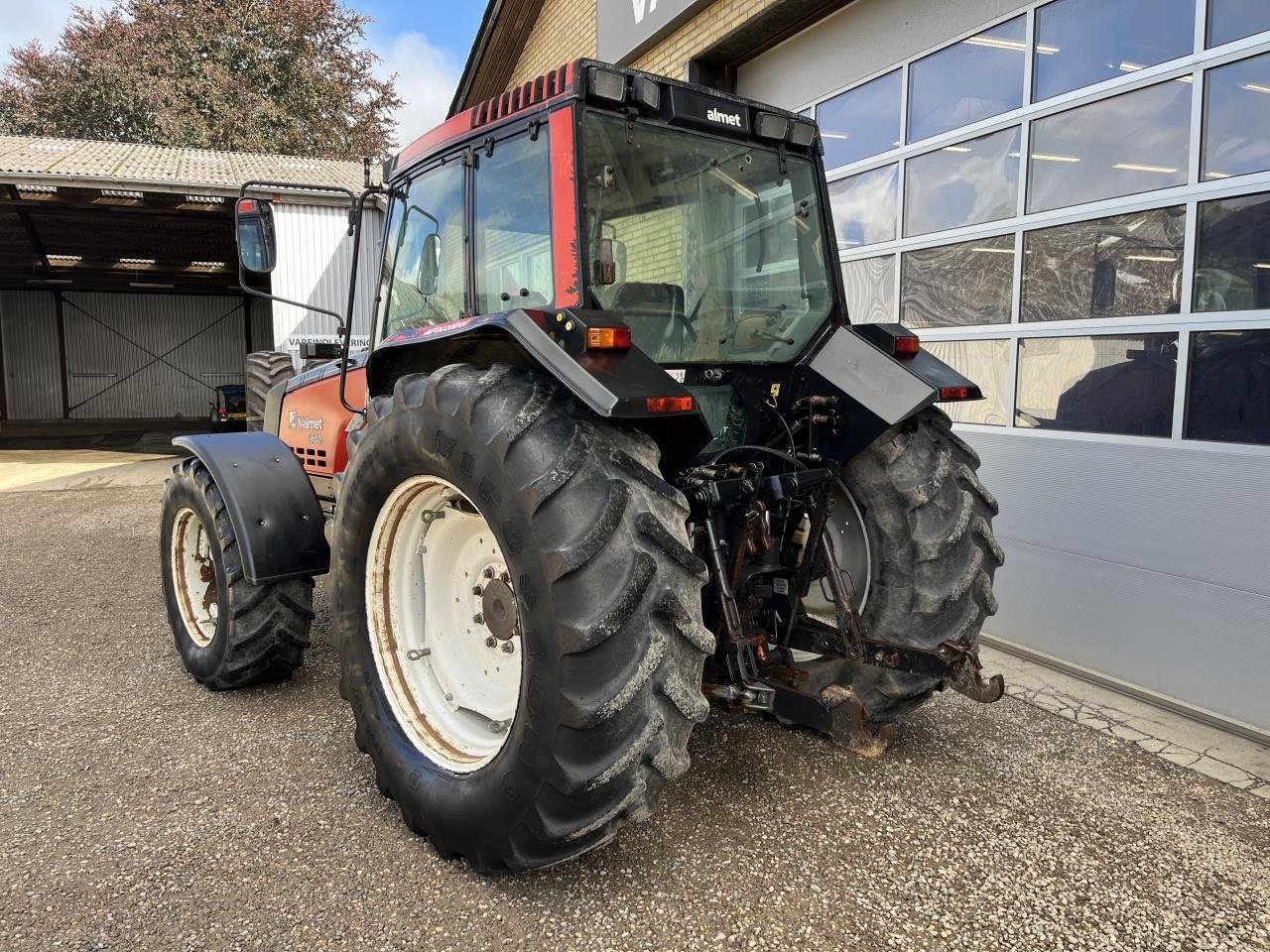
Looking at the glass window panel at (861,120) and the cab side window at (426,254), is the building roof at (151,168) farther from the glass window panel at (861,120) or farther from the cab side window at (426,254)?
the cab side window at (426,254)

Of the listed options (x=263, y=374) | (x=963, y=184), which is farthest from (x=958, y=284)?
(x=263, y=374)

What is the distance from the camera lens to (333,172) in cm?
1502

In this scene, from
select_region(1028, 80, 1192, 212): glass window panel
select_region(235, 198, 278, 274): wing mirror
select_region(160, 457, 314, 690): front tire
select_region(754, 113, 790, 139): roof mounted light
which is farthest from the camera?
select_region(1028, 80, 1192, 212): glass window panel

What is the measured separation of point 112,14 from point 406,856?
28.6 metres

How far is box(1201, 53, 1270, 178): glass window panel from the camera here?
3559 mm

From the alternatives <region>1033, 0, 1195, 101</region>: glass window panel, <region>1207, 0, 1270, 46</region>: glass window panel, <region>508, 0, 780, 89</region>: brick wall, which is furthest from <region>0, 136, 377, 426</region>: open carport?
<region>1207, 0, 1270, 46</region>: glass window panel

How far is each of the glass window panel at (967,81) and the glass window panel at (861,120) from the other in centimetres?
18

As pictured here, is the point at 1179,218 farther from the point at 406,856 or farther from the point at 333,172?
the point at 333,172

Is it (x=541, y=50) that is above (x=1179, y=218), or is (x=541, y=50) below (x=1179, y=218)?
above

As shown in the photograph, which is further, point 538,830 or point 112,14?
point 112,14

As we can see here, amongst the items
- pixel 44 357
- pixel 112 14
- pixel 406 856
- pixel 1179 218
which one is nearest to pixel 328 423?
pixel 406 856

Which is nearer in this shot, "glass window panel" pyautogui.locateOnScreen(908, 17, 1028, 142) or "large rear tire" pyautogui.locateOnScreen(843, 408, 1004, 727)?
"large rear tire" pyautogui.locateOnScreen(843, 408, 1004, 727)

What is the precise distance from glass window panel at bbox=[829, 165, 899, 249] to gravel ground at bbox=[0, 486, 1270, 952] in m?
3.34

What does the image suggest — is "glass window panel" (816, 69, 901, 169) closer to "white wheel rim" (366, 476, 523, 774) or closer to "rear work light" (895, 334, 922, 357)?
"rear work light" (895, 334, 922, 357)
